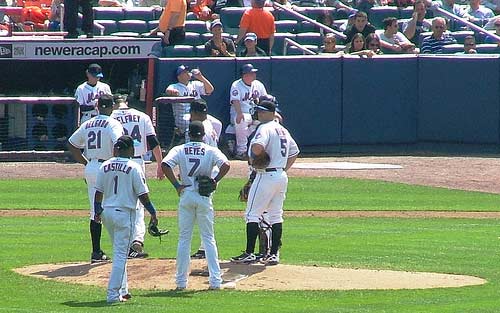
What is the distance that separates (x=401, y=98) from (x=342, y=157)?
5.58 ft

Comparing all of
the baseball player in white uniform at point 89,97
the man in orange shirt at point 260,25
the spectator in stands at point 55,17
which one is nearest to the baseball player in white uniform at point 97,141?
the baseball player in white uniform at point 89,97

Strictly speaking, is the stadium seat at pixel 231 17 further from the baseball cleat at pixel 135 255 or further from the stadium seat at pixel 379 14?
the baseball cleat at pixel 135 255

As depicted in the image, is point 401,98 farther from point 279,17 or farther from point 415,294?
point 415,294

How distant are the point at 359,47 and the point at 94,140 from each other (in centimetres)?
1167

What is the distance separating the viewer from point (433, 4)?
86.5 ft

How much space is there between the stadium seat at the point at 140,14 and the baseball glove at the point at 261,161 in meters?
12.7

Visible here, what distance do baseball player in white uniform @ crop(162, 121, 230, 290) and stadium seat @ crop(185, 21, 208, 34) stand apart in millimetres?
12971

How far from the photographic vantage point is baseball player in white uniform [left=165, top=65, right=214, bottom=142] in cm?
2155

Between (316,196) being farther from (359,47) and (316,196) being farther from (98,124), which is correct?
(98,124)

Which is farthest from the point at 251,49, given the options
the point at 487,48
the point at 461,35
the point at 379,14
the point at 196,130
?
the point at 196,130

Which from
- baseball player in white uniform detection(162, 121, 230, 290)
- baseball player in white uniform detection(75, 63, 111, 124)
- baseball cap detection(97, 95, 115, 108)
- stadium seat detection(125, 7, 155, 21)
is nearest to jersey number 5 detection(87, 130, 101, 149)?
baseball cap detection(97, 95, 115, 108)

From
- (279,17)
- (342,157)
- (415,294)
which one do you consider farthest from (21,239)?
(279,17)

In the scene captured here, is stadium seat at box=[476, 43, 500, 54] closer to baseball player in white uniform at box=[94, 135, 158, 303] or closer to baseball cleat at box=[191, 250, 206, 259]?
baseball cleat at box=[191, 250, 206, 259]

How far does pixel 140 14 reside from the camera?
81.1 feet
